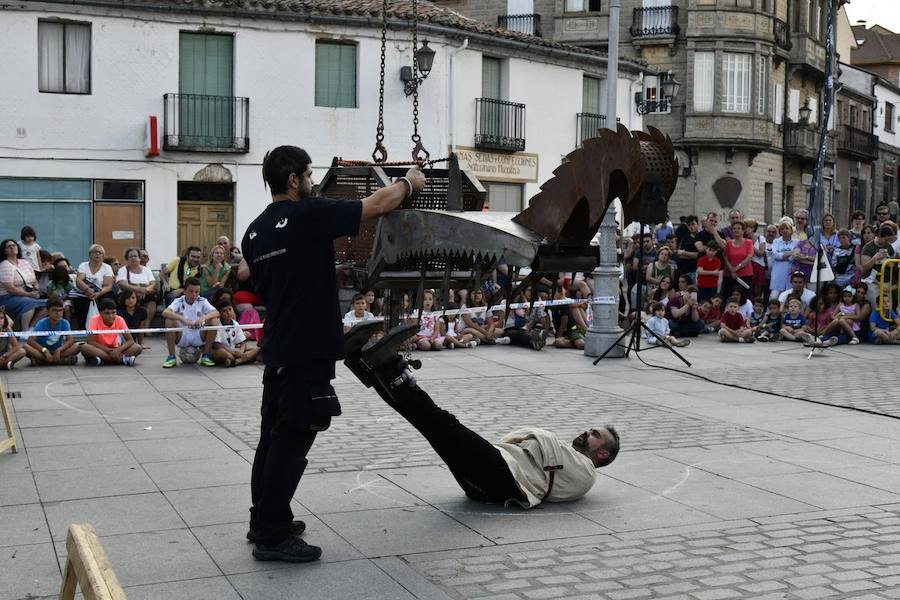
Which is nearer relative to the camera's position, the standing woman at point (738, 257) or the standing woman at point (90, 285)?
the standing woman at point (90, 285)

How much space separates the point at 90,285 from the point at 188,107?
10019 millimetres

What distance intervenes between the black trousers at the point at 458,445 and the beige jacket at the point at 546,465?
13cm

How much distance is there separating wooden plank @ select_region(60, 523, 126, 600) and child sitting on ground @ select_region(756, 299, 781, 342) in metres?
15.3

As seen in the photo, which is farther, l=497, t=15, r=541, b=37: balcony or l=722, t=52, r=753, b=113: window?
l=497, t=15, r=541, b=37: balcony

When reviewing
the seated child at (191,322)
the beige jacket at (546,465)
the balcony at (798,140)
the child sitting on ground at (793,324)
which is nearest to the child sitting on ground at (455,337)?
the seated child at (191,322)

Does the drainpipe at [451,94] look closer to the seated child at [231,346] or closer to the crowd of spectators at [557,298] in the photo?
the crowd of spectators at [557,298]

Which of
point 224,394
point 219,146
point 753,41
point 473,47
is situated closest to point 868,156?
point 753,41

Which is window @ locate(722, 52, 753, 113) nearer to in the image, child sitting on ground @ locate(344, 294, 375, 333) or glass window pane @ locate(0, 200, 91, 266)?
glass window pane @ locate(0, 200, 91, 266)

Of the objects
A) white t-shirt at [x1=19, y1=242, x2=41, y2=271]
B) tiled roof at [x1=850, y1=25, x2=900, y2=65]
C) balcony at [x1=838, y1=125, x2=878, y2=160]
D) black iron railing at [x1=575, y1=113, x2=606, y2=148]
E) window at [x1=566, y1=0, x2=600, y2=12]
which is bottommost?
white t-shirt at [x1=19, y1=242, x2=41, y2=271]

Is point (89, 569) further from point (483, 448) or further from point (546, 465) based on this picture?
point (546, 465)

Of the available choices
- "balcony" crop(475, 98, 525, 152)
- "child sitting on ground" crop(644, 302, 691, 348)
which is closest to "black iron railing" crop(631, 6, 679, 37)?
"balcony" crop(475, 98, 525, 152)

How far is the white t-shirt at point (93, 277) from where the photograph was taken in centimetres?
1625

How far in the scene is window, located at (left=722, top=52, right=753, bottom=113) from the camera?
39.6 metres

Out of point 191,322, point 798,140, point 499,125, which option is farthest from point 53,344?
point 798,140
